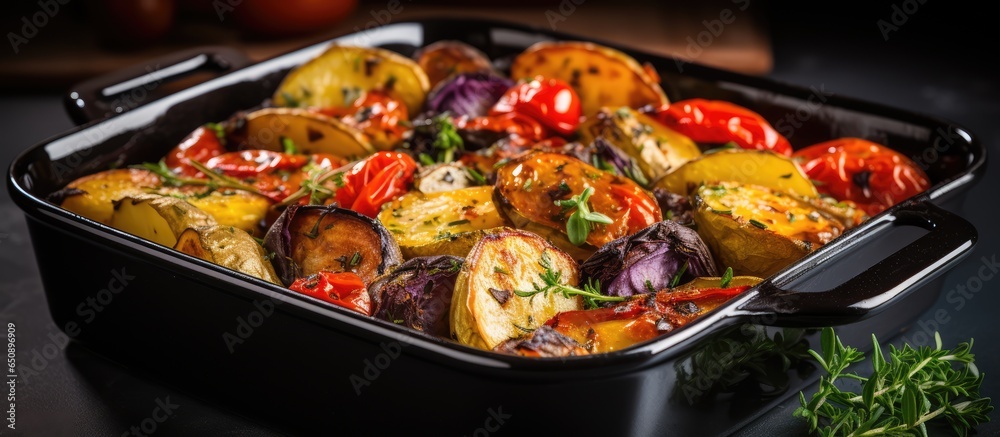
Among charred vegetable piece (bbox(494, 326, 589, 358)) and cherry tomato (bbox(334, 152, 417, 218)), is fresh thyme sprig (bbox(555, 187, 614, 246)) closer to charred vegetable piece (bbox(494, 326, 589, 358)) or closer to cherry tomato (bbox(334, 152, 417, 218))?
charred vegetable piece (bbox(494, 326, 589, 358))

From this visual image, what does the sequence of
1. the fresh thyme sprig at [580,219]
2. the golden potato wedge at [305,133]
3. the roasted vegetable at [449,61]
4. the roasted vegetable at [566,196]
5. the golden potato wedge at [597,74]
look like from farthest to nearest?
1. the roasted vegetable at [449,61]
2. the golden potato wedge at [597,74]
3. the golden potato wedge at [305,133]
4. the roasted vegetable at [566,196]
5. the fresh thyme sprig at [580,219]

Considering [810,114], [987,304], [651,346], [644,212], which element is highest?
[651,346]

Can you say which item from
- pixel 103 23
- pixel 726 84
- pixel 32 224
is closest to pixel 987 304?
pixel 726 84

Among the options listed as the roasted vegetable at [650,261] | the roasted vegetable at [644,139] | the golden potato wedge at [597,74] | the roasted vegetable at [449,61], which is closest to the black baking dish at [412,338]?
the roasted vegetable at [650,261]

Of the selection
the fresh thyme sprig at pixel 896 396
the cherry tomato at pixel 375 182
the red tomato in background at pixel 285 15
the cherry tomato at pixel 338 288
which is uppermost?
the cherry tomato at pixel 338 288

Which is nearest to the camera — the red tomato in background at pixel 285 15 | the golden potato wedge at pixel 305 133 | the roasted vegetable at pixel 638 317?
the roasted vegetable at pixel 638 317

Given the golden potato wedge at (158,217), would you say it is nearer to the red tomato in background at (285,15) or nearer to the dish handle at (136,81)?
the dish handle at (136,81)

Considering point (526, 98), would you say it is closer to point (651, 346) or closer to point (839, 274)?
point (839, 274)
